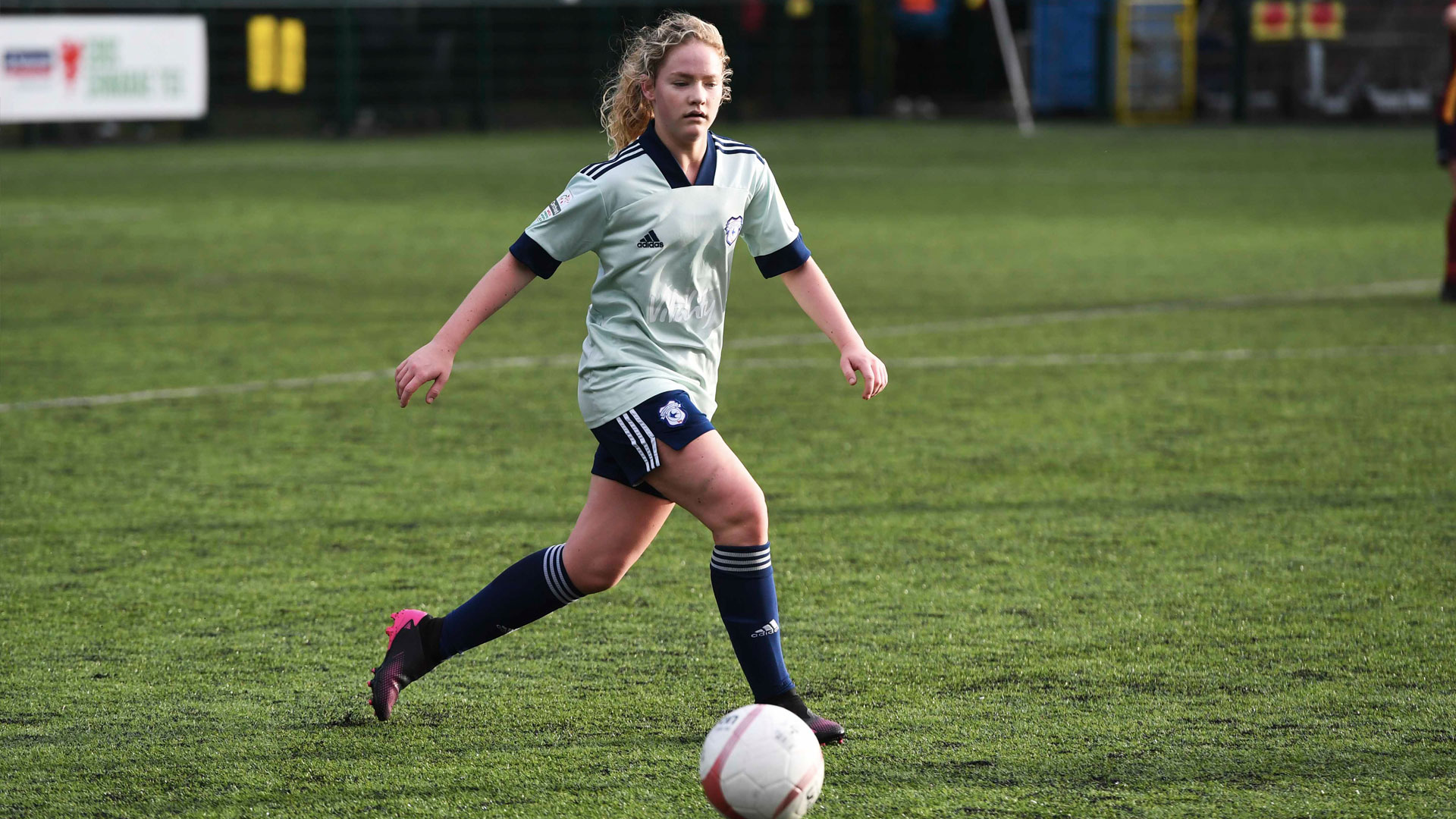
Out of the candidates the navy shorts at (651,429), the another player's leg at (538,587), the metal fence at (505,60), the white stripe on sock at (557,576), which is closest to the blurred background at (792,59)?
the metal fence at (505,60)

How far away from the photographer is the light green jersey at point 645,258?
377 centimetres

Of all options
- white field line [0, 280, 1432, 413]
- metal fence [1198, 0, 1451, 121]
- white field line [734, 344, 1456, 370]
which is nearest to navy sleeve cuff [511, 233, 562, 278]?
white field line [0, 280, 1432, 413]

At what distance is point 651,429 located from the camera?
12.1 feet

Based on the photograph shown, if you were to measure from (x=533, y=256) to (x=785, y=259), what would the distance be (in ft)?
1.85

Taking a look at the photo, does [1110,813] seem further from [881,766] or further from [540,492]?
[540,492]

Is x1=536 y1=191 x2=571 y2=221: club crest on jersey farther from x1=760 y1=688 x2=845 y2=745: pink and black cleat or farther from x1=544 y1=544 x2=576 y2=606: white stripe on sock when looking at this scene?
x1=760 y1=688 x2=845 y2=745: pink and black cleat

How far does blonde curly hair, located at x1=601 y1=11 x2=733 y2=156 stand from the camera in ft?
12.5

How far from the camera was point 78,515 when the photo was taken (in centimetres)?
605

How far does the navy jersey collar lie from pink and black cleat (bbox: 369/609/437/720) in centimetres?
114

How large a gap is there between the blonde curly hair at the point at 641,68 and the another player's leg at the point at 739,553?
29.8 inches

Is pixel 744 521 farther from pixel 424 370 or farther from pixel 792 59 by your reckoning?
pixel 792 59

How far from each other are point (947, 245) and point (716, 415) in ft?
25.2

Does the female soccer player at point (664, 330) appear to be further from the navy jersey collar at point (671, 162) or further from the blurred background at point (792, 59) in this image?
the blurred background at point (792, 59)

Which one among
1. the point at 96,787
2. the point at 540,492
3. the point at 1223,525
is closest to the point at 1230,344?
the point at 1223,525
